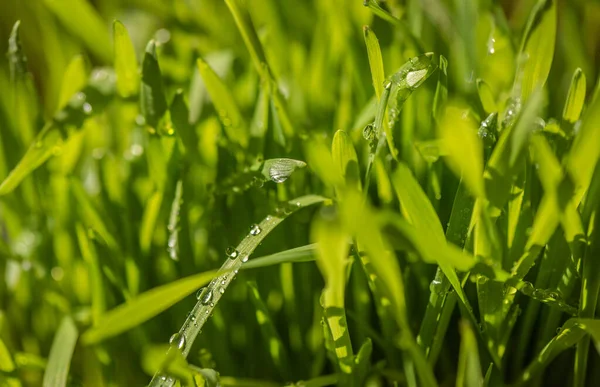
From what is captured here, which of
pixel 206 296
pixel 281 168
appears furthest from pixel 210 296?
pixel 281 168

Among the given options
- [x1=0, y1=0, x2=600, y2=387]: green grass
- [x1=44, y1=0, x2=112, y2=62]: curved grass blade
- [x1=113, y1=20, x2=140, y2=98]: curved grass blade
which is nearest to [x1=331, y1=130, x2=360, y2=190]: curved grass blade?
[x1=0, y1=0, x2=600, y2=387]: green grass

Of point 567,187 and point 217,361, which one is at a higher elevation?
point 567,187

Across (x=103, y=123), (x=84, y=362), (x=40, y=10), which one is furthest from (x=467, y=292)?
(x=40, y=10)

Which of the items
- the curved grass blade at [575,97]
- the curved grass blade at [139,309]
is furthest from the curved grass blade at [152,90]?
the curved grass blade at [575,97]

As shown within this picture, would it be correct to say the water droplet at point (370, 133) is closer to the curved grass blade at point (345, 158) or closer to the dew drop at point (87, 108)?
the curved grass blade at point (345, 158)

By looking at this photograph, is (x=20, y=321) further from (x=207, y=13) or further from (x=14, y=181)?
(x=207, y=13)

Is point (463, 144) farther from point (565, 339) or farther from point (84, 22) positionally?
point (84, 22)

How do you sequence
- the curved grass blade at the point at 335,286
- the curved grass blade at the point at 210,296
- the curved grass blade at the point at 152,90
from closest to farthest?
the curved grass blade at the point at 335,286, the curved grass blade at the point at 210,296, the curved grass blade at the point at 152,90
